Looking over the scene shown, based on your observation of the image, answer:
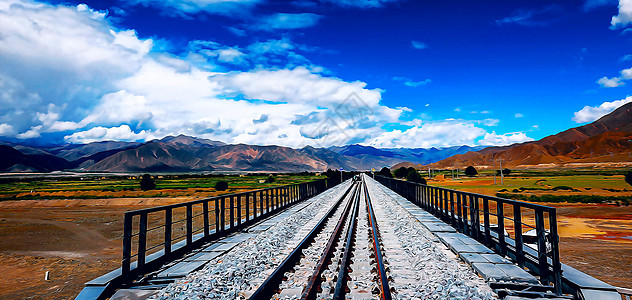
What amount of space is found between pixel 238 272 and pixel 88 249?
13620mm

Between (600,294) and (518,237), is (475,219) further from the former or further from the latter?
Answer: (600,294)

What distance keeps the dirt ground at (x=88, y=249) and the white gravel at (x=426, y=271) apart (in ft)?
17.2

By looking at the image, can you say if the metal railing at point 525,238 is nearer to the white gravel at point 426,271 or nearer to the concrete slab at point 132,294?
the white gravel at point 426,271

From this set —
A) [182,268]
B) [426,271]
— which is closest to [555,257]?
[426,271]

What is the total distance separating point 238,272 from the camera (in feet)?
21.5

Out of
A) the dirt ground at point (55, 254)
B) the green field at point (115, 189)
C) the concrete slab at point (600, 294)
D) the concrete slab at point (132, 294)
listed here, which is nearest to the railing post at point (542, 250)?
the concrete slab at point (600, 294)

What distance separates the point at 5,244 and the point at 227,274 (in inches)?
757

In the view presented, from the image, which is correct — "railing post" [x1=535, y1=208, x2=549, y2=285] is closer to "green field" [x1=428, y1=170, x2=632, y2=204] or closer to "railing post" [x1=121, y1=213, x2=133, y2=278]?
"railing post" [x1=121, y1=213, x2=133, y2=278]

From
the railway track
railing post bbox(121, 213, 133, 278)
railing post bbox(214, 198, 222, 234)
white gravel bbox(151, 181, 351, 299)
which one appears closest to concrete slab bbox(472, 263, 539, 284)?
the railway track

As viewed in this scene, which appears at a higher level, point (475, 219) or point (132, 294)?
point (475, 219)

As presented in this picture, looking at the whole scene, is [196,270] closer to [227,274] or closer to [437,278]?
[227,274]

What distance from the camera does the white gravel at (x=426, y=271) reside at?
550 centimetres

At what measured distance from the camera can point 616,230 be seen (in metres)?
18.8

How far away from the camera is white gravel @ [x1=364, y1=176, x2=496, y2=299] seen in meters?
5.50
